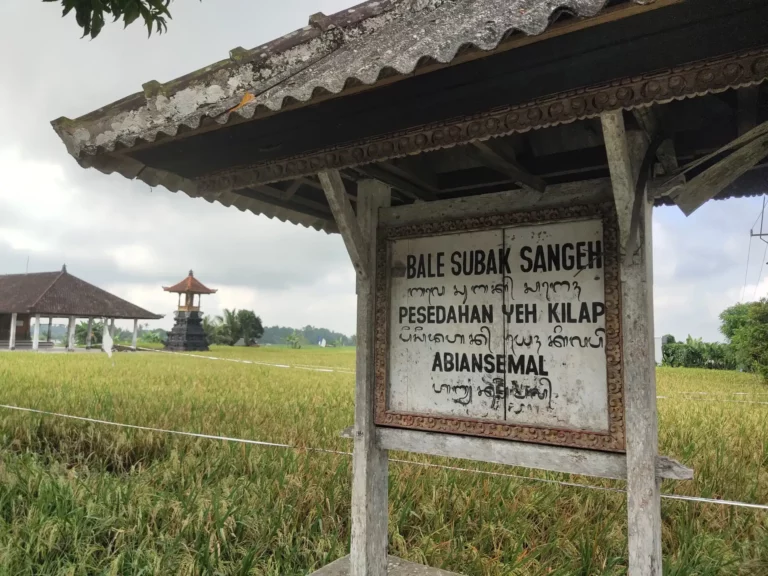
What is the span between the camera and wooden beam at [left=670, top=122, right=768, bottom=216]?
5.72 feet

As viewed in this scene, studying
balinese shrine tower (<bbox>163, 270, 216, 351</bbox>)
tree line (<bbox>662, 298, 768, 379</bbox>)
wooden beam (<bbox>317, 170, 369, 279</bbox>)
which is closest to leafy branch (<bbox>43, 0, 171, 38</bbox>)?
wooden beam (<bbox>317, 170, 369, 279</bbox>)

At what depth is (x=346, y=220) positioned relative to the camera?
8.32 ft

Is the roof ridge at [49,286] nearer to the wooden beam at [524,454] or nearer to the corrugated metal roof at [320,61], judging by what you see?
the corrugated metal roof at [320,61]

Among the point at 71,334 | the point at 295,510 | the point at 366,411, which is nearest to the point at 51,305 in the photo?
the point at 71,334

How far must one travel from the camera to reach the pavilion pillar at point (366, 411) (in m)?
2.56


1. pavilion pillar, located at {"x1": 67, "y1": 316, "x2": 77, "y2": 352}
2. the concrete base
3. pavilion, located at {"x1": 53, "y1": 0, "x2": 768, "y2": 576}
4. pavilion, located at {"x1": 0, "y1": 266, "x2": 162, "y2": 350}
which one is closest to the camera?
pavilion, located at {"x1": 53, "y1": 0, "x2": 768, "y2": 576}

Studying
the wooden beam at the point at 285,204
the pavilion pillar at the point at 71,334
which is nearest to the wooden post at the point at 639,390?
the wooden beam at the point at 285,204

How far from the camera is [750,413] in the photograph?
23.1 ft

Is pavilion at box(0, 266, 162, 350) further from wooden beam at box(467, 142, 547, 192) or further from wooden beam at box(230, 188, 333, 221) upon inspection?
wooden beam at box(467, 142, 547, 192)

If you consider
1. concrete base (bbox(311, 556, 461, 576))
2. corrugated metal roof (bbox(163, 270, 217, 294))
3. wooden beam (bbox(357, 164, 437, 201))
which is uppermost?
corrugated metal roof (bbox(163, 270, 217, 294))

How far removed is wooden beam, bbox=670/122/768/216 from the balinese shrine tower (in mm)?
32293

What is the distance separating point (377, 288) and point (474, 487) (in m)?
2.22

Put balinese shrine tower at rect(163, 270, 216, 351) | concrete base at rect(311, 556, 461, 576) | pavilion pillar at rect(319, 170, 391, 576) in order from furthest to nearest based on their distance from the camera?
1. balinese shrine tower at rect(163, 270, 216, 351)
2. concrete base at rect(311, 556, 461, 576)
3. pavilion pillar at rect(319, 170, 391, 576)

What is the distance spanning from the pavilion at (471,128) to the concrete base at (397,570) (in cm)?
2
